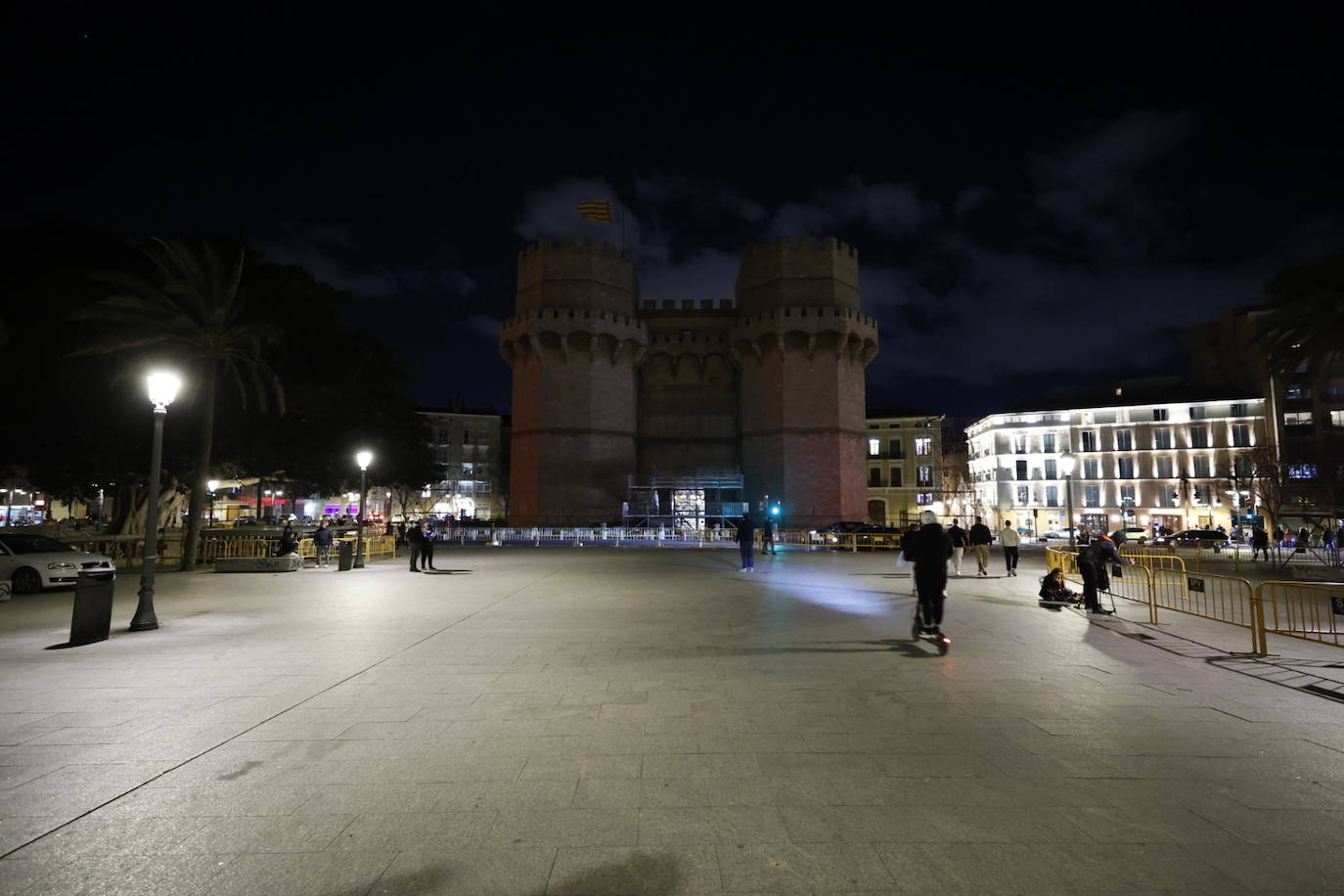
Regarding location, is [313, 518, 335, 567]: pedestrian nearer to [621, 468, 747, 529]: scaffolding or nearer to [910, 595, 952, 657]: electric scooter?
[910, 595, 952, 657]: electric scooter

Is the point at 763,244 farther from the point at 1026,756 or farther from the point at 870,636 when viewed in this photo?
the point at 1026,756

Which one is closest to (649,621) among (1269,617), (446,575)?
(446,575)

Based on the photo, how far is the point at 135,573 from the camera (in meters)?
18.6

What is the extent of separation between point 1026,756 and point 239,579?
18.4 m

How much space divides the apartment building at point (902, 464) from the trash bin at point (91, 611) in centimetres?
6245

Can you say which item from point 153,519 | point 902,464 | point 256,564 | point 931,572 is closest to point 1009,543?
point 931,572

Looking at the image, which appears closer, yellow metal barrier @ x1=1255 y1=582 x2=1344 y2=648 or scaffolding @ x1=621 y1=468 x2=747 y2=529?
yellow metal barrier @ x1=1255 y1=582 x2=1344 y2=648

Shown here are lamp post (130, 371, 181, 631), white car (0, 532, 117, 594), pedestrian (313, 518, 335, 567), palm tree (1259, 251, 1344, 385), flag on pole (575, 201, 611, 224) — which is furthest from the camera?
flag on pole (575, 201, 611, 224)

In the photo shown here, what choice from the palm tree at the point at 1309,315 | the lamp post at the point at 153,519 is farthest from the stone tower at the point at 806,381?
the lamp post at the point at 153,519

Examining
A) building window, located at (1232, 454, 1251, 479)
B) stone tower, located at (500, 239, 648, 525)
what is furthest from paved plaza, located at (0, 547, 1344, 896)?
building window, located at (1232, 454, 1251, 479)

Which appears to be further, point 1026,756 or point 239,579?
point 239,579

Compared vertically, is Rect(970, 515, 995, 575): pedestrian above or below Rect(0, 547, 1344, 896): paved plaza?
above

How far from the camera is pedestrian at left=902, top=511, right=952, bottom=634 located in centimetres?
819

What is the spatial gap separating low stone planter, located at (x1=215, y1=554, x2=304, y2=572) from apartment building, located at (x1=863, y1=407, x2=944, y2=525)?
55077 millimetres
